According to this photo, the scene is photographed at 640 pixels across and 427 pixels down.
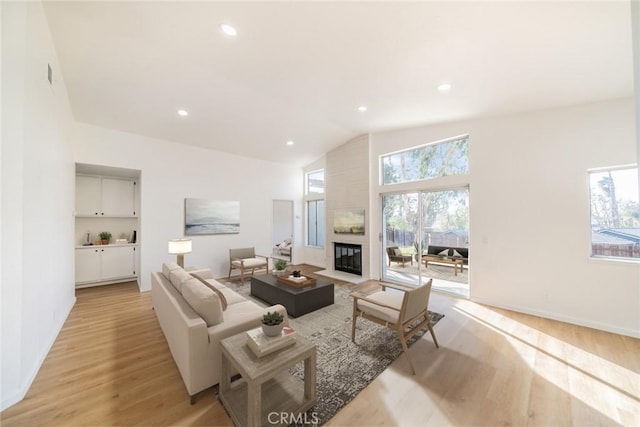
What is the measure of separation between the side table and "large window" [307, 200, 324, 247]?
5079 mm

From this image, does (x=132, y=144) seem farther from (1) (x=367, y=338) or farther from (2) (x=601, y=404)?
(2) (x=601, y=404)

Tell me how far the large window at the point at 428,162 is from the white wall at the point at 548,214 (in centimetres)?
23

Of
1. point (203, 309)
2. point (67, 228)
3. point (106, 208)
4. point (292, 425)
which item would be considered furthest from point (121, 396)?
point (106, 208)

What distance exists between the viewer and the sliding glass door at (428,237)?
4305mm

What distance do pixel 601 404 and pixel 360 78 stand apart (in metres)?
3.77

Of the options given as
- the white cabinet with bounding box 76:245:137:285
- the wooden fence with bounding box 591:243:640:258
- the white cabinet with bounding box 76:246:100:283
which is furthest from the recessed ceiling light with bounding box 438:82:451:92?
the white cabinet with bounding box 76:246:100:283

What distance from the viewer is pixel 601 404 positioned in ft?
6.01

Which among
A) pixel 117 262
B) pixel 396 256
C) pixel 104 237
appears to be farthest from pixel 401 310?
pixel 104 237

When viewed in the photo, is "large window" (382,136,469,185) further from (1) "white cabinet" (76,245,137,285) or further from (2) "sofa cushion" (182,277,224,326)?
(1) "white cabinet" (76,245,137,285)

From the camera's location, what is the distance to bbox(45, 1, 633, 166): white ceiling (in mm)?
1966

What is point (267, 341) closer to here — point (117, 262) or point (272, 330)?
point (272, 330)

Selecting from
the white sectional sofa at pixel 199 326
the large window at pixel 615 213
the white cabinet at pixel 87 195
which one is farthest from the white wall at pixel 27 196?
the large window at pixel 615 213

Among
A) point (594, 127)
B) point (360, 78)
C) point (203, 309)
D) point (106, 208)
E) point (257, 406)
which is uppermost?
point (360, 78)

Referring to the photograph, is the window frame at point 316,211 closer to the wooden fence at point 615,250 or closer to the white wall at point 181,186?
the white wall at point 181,186
